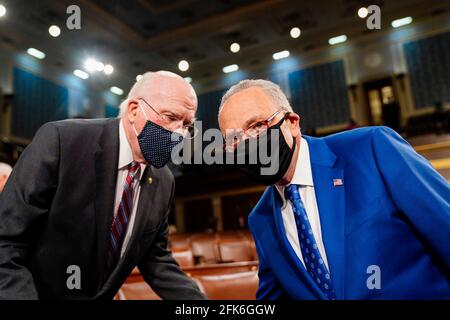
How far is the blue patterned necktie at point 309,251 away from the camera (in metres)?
1.14

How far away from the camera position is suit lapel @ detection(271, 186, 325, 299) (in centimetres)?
115

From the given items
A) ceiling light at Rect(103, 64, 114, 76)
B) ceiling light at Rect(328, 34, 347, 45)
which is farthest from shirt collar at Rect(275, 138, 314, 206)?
ceiling light at Rect(328, 34, 347, 45)

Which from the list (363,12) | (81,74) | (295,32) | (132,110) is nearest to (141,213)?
(132,110)

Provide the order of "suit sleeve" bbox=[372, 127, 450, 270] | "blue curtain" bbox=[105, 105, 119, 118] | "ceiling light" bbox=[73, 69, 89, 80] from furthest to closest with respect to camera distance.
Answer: "blue curtain" bbox=[105, 105, 119, 118]
"ceiling light" bbox=[73, 69, 89, 80]
"suit sleeve" bbox=[372, 127, 450, 270]

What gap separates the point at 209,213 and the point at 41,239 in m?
8.41

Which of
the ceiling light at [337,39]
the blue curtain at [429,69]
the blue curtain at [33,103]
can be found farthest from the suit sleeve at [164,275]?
the ceiling light at [337,39]

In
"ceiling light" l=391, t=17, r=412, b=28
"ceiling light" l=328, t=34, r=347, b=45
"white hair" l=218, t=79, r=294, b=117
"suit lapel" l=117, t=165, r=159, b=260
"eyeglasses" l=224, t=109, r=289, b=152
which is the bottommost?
"suit lapel" l=117, t=165, r=159, b=260

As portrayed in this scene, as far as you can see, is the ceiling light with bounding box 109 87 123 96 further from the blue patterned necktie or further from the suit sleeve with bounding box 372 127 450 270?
the suit sleeve with bounding box 372 127 450 270

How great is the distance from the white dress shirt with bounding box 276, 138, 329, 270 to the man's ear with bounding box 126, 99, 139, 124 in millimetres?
657

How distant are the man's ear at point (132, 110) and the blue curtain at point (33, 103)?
8.83 m

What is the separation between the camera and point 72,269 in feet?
4.50
